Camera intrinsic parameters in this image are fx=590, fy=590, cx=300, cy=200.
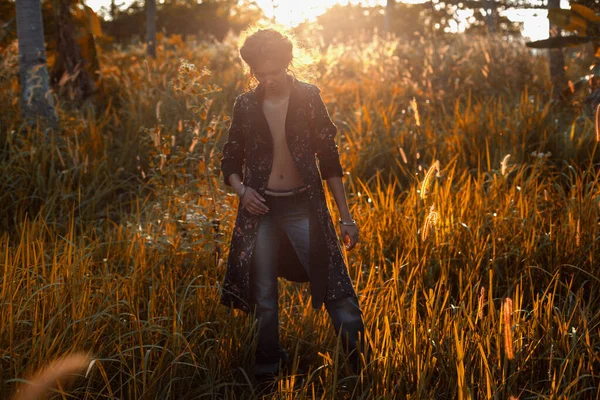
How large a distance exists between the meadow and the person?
0.13 m

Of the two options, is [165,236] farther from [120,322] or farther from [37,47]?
[37,47]

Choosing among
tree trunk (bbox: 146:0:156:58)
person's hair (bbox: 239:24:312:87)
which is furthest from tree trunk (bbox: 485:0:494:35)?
person's hair (bbox: 239:24:312:87)

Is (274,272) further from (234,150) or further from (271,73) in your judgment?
(271,73)

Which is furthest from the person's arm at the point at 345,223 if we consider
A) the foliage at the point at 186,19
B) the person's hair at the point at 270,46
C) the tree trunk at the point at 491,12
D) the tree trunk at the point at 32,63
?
the foliage at the point at 186,19

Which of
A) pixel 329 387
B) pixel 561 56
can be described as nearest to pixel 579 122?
pixel 561 56

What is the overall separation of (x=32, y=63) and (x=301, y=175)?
174 inches

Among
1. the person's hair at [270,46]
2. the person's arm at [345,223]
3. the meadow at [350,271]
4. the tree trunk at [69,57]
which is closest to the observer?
the meadow at [350,271]

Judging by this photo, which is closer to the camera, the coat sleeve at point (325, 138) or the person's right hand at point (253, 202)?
the person's right hand at point (253, 202)

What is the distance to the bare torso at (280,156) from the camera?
2.52 m

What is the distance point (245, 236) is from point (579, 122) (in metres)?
3.78

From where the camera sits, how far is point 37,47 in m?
5.79

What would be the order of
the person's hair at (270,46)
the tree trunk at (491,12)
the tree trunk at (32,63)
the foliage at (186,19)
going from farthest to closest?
the foliage at (186,19), the tree trunk at (491,12), the tree trunk at (32,63), the person's hair at (270,46)

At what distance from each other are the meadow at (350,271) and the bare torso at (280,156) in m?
0.34

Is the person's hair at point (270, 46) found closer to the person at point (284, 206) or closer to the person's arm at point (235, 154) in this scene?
the person at point (284, 206)
